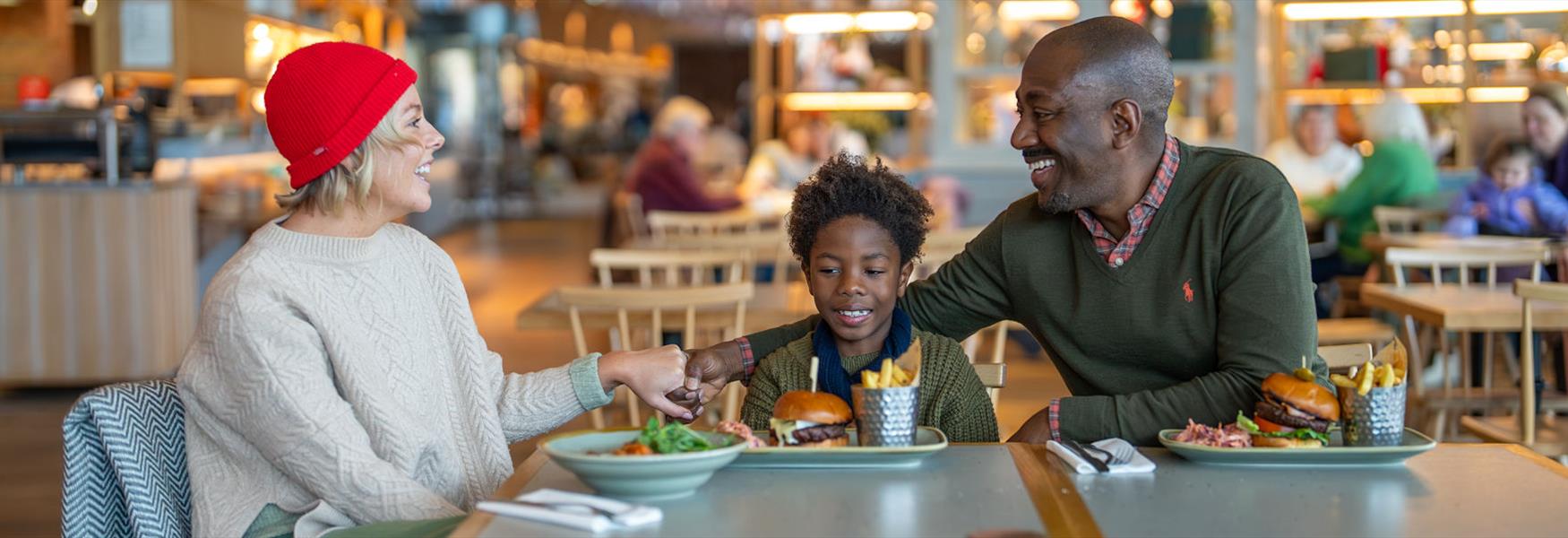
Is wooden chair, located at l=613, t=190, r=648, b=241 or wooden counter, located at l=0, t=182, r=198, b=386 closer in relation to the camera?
wooden counter, located at l=0, t=182, r=198, b=386

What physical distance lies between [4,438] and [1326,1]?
626 centimetres

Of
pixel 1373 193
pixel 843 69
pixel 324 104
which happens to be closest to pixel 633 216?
pixel 843 69

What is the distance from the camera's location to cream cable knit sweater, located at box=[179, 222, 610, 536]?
1.92 metres

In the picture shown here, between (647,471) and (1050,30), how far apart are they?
560cm

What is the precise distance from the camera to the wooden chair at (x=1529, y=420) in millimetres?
3764

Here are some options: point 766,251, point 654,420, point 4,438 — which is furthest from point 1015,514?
point 4,438

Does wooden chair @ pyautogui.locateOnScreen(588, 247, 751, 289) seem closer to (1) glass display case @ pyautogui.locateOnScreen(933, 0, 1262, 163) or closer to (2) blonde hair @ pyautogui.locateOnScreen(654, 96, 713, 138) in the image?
(1) glass display case @ pyautogui.locateOnScreen(933, 0, 1262, 163)

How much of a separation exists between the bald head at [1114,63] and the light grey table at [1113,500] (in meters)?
0.58

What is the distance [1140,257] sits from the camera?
2.29 m

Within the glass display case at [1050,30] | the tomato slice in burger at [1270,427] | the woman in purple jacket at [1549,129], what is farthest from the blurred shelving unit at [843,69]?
the tomato slice in burger at [1270,427]

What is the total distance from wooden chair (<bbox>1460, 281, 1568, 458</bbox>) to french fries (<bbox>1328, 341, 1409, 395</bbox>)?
2.08 metres

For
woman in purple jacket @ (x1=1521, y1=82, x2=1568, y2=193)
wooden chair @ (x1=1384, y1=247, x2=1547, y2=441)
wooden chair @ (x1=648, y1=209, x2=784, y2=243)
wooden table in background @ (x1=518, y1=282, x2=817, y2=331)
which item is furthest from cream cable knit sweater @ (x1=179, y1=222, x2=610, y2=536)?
woman in purple jacket @ (x1=1521, y1=82, x2=1568, y2=193)

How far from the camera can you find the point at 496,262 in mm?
11961

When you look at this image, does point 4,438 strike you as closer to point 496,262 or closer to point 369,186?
point 369,186
